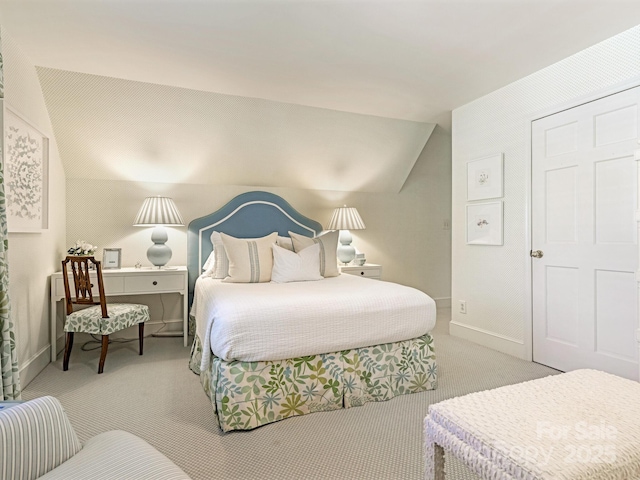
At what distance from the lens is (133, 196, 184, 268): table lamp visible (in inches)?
140

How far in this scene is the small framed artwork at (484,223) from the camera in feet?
11.2

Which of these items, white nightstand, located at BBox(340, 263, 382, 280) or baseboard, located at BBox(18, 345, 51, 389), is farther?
white nightstand, located at BBox(340, 263, 382, 280)

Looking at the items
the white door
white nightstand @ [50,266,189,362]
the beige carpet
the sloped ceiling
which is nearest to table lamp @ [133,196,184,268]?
white nightstand @ [50,266,189,362]

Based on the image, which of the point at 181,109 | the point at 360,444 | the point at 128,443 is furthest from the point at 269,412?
the point at 181,109

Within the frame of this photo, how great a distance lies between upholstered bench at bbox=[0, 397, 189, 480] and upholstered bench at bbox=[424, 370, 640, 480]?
839mm

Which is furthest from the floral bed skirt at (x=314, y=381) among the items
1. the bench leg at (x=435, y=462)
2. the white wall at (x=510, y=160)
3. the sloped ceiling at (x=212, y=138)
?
the sloped ceiling at (x=212, y=138)

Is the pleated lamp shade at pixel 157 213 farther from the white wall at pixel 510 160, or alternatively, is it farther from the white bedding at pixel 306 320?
the white wall at pixel 510 160

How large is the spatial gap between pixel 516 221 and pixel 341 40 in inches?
81.6

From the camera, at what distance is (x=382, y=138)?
4.36 m

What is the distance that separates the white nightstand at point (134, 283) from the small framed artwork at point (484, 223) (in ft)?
9.10

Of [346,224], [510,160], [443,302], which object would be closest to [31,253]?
[346,224]

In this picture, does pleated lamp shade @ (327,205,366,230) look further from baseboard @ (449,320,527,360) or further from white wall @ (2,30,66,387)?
white wall @ (2,30,66,387)

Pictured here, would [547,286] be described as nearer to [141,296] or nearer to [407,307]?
[407,307]

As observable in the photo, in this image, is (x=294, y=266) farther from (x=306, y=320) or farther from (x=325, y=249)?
(x=306, y=320)
